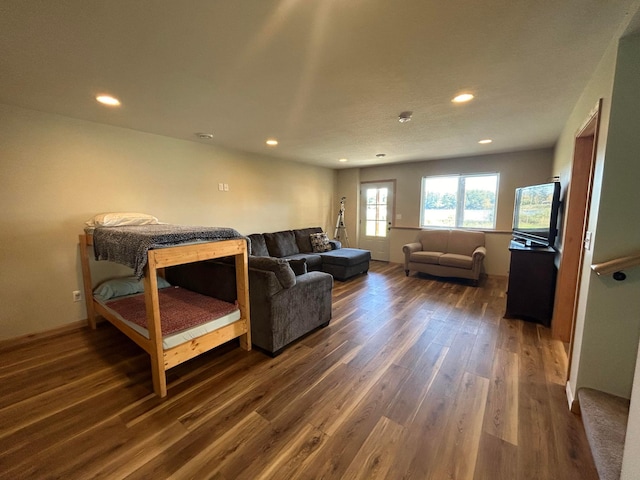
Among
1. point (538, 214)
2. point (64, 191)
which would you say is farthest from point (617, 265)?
→ point (64, 191)

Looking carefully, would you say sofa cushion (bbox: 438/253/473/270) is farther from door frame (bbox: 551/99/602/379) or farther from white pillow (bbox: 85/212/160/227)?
white pillow (bbox: 85/212/160/227)

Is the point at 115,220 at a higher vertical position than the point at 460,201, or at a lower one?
lower

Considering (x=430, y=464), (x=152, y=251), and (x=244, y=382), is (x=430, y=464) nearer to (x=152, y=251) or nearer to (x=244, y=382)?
(x=244, y=382)

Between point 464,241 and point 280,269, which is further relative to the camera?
point 464,241

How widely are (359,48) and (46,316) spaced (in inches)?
149

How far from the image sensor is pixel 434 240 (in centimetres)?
521

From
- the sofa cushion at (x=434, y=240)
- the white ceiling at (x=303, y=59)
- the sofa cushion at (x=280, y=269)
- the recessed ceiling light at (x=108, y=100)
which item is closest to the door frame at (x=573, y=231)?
the white ceiling at (x=303, y=59)

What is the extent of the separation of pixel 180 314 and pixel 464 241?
471 centimetres

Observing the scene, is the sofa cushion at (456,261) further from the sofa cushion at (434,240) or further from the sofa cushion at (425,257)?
the sofa cushion at (434,240)

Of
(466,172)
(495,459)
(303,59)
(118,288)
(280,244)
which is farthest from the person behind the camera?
(466,172)

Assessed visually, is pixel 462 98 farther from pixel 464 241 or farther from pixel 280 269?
pixel 464 241

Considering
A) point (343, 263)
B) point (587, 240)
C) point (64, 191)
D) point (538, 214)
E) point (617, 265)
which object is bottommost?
point (343, 263)

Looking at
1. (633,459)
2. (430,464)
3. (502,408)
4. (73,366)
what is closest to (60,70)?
(73,366)

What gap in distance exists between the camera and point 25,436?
157 cm
